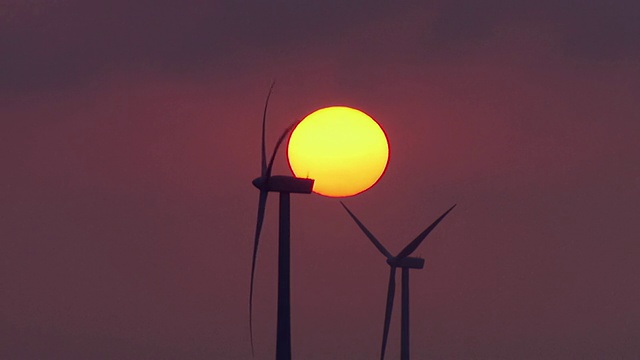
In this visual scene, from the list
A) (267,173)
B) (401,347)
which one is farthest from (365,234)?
(267,173)

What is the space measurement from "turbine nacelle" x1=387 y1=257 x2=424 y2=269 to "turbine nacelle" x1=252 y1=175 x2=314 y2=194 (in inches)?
847

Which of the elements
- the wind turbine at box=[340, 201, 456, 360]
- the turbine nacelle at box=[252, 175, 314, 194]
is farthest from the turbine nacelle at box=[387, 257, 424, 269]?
the turbine nacelle at box=[252, 175, 314, 194]

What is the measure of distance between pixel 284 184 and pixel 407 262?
24.8 metres

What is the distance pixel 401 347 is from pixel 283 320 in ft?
75.0

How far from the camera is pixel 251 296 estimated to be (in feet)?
223

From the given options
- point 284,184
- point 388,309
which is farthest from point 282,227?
point 388,309

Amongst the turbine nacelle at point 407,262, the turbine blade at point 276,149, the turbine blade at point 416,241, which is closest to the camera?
the turbine blade at point 276,149

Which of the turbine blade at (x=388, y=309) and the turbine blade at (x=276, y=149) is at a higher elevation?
the turbine blade at (x=276, y=149)

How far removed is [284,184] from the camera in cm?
6838

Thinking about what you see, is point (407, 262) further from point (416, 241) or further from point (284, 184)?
point (284, 184)

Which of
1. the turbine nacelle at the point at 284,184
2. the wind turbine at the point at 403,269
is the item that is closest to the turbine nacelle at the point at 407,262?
the wind turbine at the point at 403,269

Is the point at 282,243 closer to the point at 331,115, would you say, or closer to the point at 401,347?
the point at 331,115

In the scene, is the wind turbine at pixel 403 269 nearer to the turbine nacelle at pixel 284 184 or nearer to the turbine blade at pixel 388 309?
the turbine blade at pixel 388 309

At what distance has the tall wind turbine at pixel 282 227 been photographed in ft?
217
